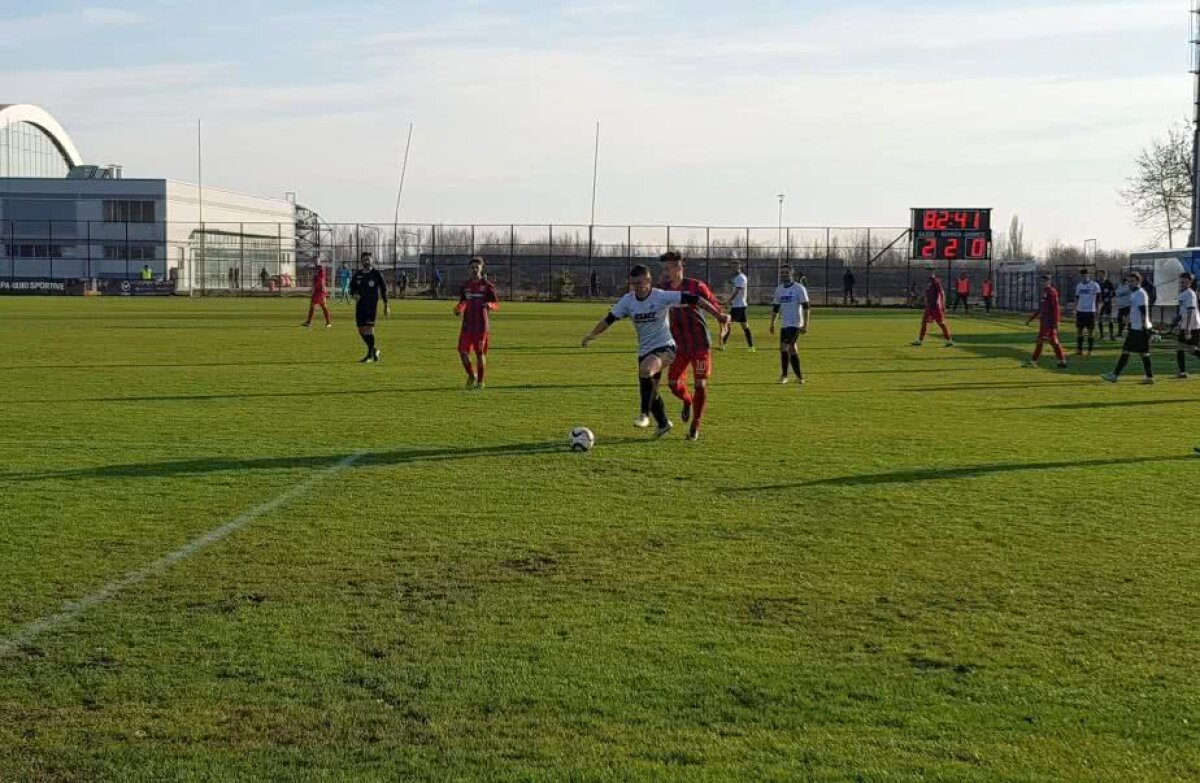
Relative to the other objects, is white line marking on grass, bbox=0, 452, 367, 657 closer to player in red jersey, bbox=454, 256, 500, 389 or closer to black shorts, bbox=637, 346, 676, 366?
black shorts, bbox=637, 346, 676, 366

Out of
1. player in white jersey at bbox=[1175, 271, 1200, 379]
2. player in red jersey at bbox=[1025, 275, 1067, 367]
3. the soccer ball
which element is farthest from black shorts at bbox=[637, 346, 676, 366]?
player in red jersey at bbox=[1025, 275, 1067, 367]

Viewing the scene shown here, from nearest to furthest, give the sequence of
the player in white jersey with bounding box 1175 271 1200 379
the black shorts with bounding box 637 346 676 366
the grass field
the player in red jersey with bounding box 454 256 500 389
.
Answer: the grass field
the black shorts with bounding box 637 346 676 366
the player in red jersey with bounding box 454 256 500 389
the player in white jersey with bounding box 1175 271 1200 379

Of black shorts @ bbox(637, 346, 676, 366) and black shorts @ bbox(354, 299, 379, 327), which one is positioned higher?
black shorts @ bbox(354, 299, 379, 327)

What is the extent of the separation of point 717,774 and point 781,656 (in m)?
1.46

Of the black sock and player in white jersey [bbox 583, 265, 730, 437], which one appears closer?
player in white jersey [bbox 583, 265, 730, 437]

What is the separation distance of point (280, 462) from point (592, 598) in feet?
18.1

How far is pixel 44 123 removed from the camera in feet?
324

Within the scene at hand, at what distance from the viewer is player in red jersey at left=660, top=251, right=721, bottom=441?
1362 centimetres

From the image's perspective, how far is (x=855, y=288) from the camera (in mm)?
76250

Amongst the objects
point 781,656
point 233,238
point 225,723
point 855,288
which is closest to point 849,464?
point 781,656

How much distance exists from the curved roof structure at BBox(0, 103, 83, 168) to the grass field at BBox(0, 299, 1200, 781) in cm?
8727

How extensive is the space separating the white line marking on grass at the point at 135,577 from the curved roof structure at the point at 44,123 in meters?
93.4

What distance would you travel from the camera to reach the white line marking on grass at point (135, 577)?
20.3 ft

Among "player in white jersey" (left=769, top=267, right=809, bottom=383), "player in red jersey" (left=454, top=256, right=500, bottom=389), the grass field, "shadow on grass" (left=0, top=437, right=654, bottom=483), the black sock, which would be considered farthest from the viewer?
"player in white jersey" (left=769, top=267, right=809, bottom=383)
